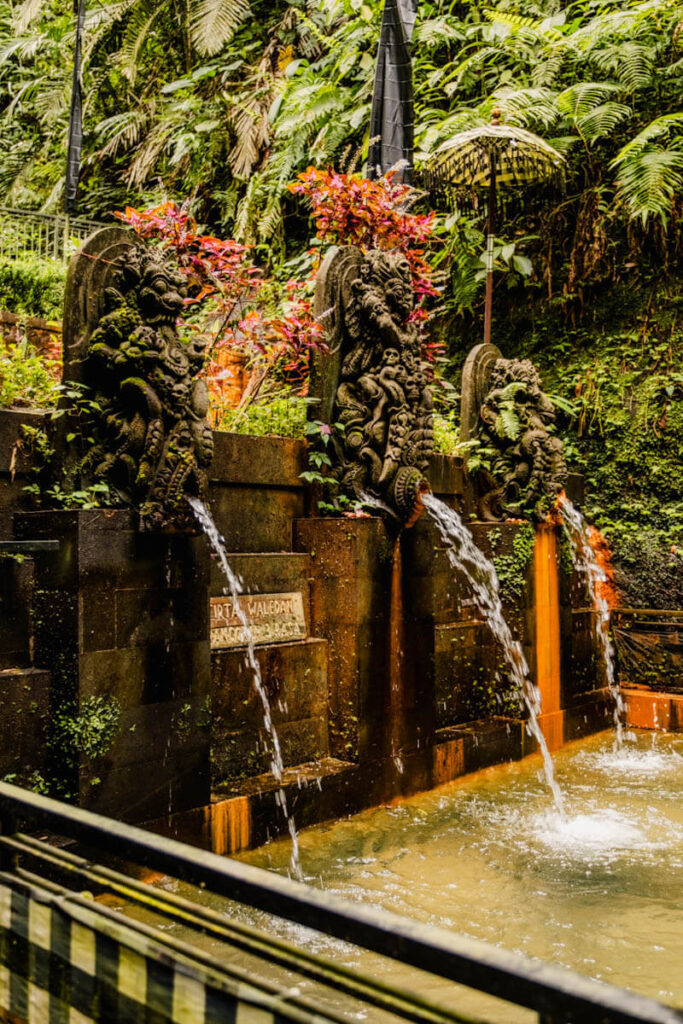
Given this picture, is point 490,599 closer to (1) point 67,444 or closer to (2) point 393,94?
(1) point 67,444

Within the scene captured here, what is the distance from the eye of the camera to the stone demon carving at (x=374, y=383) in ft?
22.1

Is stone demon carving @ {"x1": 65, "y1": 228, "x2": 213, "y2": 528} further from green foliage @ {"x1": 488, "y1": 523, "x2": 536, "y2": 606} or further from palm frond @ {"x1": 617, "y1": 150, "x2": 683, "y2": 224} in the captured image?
palm frond @ {"x1": 617, "y1": 150, "x2": 683, "y2": 224}

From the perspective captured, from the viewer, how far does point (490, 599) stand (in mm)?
8406

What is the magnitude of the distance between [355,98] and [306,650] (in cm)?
1064

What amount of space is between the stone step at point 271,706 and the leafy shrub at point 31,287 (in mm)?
7550

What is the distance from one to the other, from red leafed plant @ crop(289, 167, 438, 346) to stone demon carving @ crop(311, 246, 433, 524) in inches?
42.5

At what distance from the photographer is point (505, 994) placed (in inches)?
47.5

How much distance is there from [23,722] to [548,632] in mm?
5718

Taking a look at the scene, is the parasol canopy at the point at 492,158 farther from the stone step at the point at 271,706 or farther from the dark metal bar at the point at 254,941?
the dark metal bar at the point at 254,941

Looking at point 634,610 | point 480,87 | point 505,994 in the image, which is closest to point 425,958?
point 505,994

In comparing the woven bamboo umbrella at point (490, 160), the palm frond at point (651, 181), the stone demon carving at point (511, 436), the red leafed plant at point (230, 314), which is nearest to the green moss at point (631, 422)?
the palm frond at point (651, 181)

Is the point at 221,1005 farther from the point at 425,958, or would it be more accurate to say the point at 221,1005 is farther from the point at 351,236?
the point at 351,236

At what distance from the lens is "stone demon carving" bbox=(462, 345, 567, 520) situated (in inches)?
341

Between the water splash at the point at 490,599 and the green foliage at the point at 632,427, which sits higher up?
the green foliage at the point at 632,427
